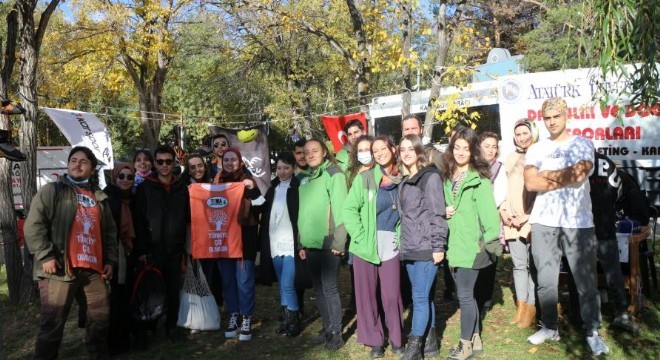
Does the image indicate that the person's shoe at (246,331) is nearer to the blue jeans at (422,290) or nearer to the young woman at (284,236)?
the young woman at (284,236)

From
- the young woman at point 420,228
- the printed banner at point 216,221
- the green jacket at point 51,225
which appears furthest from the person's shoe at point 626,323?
the green jacket at point 51,225

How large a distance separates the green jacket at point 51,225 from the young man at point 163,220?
0.76 meters

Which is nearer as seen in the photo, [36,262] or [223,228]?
[36,262]

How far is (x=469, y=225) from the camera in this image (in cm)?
461

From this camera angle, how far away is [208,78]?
2583 cm

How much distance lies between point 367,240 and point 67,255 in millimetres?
2382

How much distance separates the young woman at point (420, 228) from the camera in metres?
4.52

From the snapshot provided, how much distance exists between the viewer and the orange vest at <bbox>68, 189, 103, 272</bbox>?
4.62 metres

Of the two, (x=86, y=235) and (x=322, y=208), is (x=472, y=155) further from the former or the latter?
(x=86, y=235)

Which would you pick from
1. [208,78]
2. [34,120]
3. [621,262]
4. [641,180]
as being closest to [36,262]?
[34,120]

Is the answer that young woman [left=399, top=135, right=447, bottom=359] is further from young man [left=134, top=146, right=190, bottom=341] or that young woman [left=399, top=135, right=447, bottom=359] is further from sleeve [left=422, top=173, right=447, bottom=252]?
young man [left=134, top=146, right=190, bottom=341]

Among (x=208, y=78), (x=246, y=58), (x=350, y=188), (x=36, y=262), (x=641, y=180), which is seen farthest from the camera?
(x=208, y=78)

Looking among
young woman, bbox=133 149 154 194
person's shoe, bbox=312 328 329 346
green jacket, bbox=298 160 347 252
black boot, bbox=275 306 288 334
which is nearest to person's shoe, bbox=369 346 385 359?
person's shoe, bbox=312 328 329 346

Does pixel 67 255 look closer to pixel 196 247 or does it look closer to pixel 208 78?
pixel 196 247
